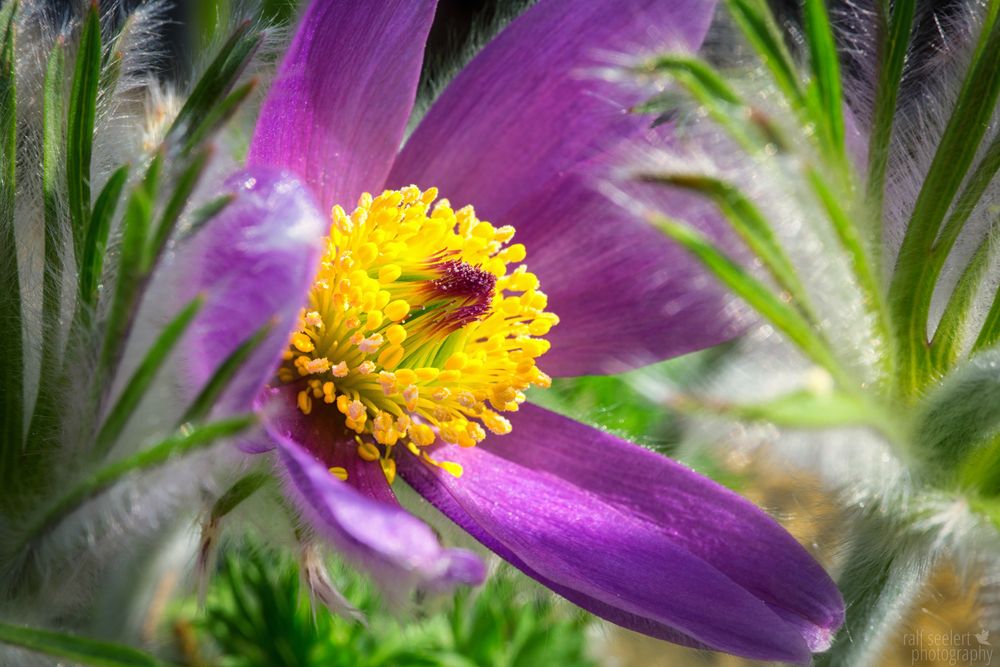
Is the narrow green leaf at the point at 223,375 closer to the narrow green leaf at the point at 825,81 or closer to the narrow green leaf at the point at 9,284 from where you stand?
the narrow green leaf at the point at 9,284

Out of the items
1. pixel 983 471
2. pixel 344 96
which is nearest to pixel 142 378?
pixel 344 96

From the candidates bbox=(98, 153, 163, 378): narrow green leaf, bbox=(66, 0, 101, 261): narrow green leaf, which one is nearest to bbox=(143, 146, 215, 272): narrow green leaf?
bbox=(98, 153, 163, 378): narrow green leaf

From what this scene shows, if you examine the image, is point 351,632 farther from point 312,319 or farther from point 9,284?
point 9,284

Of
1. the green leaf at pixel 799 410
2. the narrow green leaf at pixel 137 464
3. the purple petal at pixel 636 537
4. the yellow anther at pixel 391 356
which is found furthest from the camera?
the yellow anther at pixel 391 356

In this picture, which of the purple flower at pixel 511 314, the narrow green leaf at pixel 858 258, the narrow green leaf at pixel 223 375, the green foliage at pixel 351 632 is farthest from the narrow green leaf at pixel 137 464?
the green foliage at pixel 351 632

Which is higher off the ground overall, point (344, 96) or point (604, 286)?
point (344, 96)

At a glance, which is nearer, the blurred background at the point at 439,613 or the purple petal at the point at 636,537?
the purple petal at the point at 636,537

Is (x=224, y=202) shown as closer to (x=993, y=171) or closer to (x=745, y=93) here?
(x=745, y=93)

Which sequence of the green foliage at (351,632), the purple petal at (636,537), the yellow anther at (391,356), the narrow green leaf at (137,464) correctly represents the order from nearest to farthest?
1. the narrow green leaf at (137,464)
2. the purple petal at (636,537)
3. the yellow anther at (391,356)
4. the green foliage at (351,632)

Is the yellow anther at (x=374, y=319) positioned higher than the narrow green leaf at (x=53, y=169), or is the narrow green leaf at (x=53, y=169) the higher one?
the narrow green leaf at (x=53, y=169)
